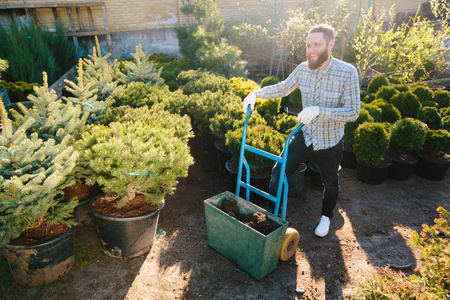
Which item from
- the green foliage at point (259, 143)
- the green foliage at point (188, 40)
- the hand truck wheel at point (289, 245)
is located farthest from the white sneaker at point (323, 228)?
the green foliage at point (188, 40)

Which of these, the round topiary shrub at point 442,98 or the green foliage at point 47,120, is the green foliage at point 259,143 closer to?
the green foliage at point 47,120

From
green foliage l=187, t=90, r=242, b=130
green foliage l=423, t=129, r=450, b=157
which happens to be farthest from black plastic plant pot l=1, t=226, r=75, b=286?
green foliage l=423, t=129, r=450, b=157

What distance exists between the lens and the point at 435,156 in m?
5.62

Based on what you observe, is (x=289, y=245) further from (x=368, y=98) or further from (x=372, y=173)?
(x=368, y=98)

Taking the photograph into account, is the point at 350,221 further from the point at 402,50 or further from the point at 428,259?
the point at 402,50

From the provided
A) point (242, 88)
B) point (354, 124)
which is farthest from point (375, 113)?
point (242, 88)

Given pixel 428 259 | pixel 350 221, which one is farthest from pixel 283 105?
pixel 428 259

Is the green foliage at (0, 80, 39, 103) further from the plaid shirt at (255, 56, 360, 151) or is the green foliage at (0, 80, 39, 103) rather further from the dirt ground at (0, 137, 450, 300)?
the plaid shirt at (255, 56, 360, 151)

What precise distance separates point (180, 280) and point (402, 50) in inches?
397

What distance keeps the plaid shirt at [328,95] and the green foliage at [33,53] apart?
299 inches

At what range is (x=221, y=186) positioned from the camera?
545cm

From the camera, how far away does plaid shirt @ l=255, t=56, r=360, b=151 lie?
125 inches

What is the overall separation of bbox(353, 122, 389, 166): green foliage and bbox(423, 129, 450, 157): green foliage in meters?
1.10

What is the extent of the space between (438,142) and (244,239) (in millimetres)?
4372
